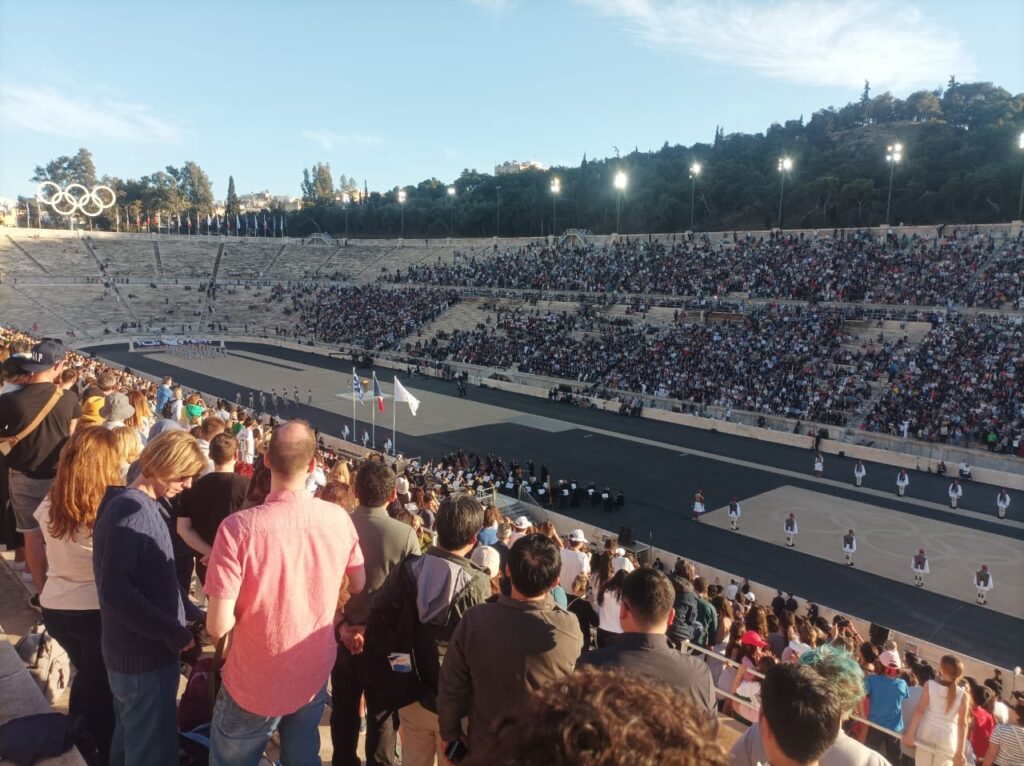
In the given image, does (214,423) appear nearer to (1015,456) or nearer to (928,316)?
(1015,456)

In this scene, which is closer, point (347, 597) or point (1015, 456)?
point (347, 597)

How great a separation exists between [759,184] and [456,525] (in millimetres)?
74662

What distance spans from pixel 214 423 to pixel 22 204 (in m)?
125

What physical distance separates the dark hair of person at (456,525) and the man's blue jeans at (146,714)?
153 centimetres

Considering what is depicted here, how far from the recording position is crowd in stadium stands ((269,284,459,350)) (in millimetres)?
55000

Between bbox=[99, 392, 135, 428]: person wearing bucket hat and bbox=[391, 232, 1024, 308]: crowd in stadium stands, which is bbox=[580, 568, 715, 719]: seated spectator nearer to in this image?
bbox=[99, 392, 135, 428]: person wearing bucket hat

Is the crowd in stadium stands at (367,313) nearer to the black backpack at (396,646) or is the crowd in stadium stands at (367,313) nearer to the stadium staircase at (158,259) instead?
the stadium staircase at (158,259)

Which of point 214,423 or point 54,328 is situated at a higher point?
point 214,423

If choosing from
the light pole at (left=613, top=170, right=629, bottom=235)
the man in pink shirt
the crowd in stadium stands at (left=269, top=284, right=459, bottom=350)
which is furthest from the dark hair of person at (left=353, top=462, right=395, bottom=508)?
the light pole at (left=613, top=170, right=629, bottom=235)

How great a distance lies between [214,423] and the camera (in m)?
7.03

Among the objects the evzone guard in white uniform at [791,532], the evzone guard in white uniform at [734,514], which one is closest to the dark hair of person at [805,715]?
the evzone guard in white uniform at [791,532]

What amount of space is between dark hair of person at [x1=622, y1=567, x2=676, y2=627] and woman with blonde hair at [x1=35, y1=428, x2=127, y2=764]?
282 cm

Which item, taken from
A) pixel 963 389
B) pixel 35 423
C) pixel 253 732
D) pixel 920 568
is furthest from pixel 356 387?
pixel 253 732

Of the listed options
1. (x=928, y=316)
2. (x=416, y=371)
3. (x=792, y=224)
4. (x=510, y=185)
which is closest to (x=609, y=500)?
(x=928, y=316)
